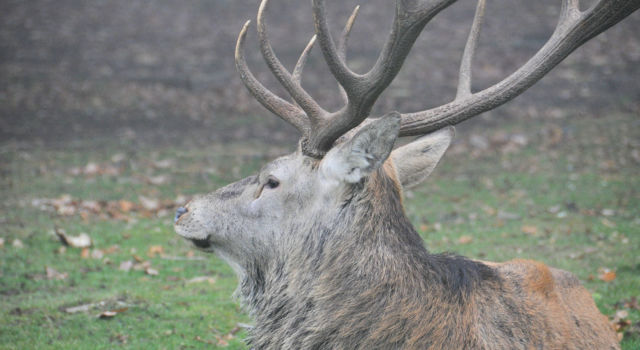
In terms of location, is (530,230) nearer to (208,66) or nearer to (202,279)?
(202,279)

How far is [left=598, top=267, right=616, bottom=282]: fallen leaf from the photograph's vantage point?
269 inches

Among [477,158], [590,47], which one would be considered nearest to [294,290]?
[477,158]

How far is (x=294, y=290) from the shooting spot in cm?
392

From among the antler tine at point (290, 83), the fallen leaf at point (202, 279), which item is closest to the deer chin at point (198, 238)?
the antler tine at point (290, 83)

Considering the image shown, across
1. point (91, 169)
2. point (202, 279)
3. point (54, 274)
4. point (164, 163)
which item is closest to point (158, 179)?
point (164, 163)

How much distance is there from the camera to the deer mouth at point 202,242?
14.1ft

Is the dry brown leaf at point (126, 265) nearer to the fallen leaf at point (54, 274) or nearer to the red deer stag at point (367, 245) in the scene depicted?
the fallen leaf at point (54, 274)

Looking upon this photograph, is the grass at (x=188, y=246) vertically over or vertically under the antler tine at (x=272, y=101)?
under

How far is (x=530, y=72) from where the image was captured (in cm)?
429

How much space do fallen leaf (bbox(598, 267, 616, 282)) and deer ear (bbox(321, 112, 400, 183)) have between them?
13.6ft

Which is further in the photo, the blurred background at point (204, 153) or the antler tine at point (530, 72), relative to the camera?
the blurred background at point (204, 153)

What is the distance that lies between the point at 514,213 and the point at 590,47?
10.6 metres

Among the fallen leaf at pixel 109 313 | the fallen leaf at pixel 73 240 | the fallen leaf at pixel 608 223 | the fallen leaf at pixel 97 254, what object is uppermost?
the fallen leaf at pixel 608 223

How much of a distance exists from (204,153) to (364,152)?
907 centimetres
